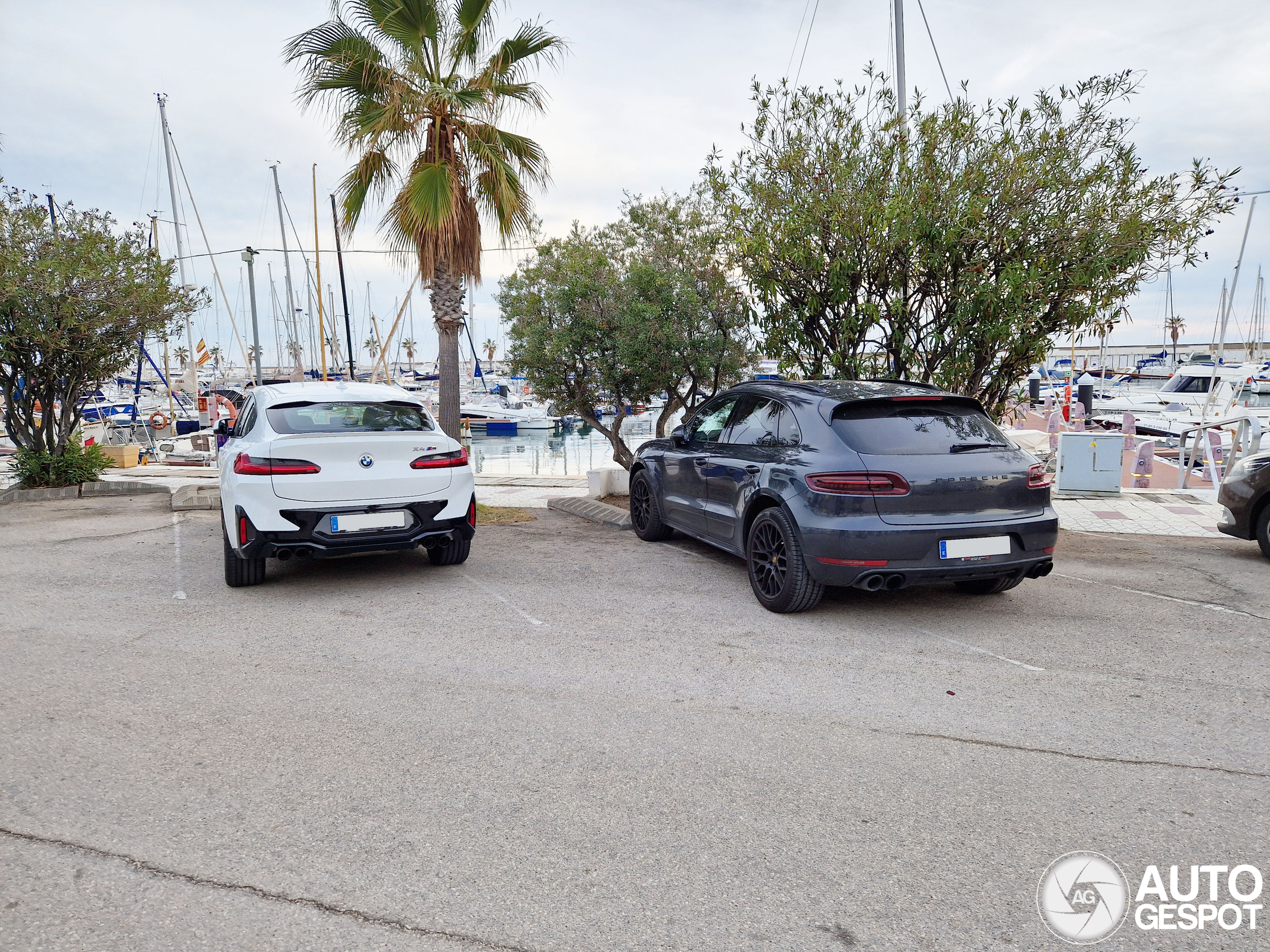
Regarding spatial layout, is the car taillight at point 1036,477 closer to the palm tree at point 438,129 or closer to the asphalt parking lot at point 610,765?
the asphalt parking lot at point 610,765

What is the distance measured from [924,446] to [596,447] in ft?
91.4

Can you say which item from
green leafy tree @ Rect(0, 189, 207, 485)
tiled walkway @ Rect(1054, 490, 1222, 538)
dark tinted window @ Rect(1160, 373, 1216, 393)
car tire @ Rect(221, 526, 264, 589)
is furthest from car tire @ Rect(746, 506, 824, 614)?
dark tinted window @ Rect(1160, 373, 1216, 393)

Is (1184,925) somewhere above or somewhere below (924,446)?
below

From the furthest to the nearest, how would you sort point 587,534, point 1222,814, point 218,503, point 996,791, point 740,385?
point 218,503
point 587,534
point 740,385
point 996,791
point 1222,814

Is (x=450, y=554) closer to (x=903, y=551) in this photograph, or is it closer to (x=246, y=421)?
(x=246, y=421)

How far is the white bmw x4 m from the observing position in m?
6.07

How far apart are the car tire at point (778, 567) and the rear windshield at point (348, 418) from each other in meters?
2.96

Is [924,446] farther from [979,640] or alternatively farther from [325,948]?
[325,948]

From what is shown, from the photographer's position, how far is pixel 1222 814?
3.05 m

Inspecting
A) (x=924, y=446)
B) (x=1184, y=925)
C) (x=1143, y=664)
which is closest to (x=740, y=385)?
(x=924, y=446)

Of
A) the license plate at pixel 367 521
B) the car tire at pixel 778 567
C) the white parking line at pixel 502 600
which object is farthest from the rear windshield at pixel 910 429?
the license plate at pixel 367 521

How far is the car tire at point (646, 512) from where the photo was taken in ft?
27.2

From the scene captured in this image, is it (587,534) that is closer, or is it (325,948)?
(325,948)

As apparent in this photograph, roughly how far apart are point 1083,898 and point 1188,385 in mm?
31572
